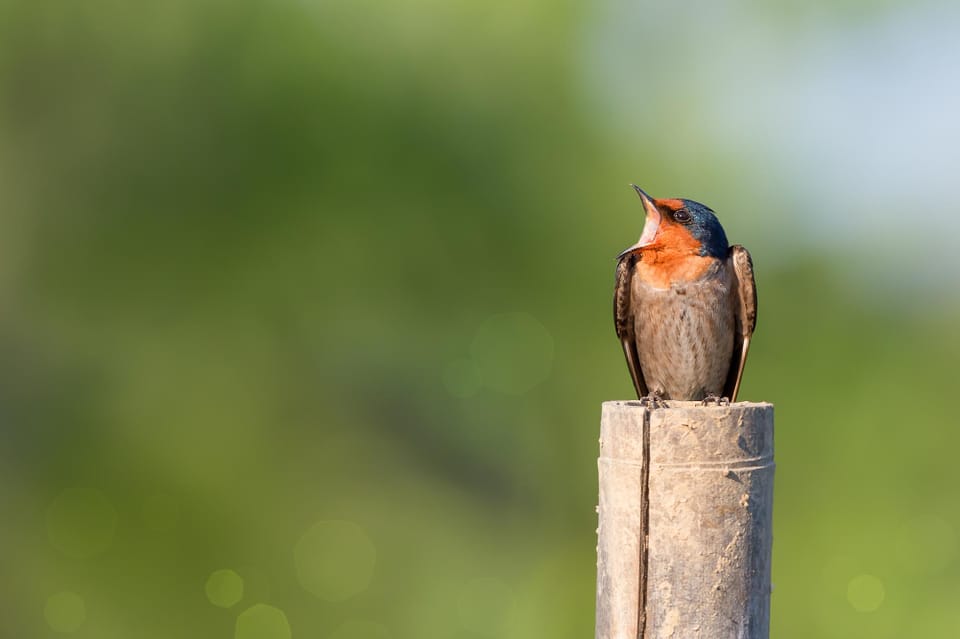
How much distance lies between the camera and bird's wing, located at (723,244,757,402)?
4098mm

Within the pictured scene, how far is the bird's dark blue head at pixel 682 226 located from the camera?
3996mm

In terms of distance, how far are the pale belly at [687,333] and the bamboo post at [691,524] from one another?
1455 millimetres

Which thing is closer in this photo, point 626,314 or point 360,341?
point 626,314

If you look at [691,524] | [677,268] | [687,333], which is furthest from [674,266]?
[691,524]

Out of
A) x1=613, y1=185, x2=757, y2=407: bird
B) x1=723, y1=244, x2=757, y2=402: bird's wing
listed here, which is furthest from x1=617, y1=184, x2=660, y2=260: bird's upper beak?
x1=723, y1=244, x2=757, y2=402: bird's wing

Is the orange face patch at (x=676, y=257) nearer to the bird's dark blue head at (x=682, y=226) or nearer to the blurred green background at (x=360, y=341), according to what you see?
the bird's dark blue head at (x=682, y=226)

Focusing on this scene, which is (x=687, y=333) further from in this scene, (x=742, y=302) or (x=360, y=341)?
(x=360, y=341)

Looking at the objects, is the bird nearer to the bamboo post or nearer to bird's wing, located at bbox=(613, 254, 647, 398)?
bird's wing, located at bbox=(613, 254, 647, 398)

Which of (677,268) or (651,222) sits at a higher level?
(651,222)

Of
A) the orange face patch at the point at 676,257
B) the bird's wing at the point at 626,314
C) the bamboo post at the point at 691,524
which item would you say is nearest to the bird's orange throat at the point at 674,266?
the orange face patch at the point at 676,257

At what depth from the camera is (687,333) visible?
4055mm

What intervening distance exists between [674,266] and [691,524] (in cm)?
169

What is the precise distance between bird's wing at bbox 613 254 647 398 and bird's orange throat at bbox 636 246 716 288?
0.11m

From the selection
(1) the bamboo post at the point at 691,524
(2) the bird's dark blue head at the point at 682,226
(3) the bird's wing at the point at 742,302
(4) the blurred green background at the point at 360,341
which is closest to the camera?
(1) the bamboo post at the point at 691,524
